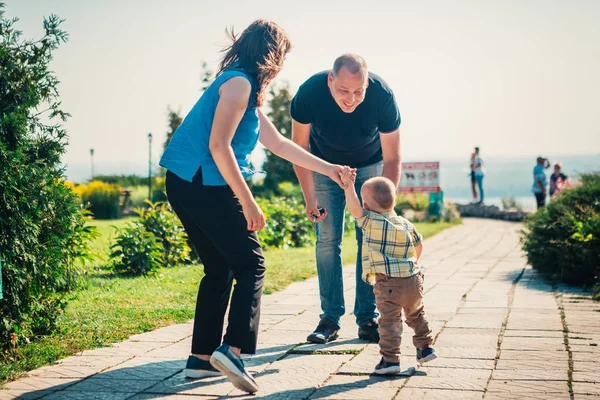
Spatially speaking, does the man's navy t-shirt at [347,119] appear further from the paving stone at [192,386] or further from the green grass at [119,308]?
the green grass at [119,308]

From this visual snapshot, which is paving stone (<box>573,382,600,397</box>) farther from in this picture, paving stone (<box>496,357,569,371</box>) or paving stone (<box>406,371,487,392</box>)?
paving stone (<box>406,371,487,392</box>)

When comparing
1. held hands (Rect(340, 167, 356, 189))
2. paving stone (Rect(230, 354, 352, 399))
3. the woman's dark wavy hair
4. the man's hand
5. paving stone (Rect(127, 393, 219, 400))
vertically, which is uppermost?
the woman's dark wavy hair

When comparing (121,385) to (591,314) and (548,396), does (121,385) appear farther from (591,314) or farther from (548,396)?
(591,314)

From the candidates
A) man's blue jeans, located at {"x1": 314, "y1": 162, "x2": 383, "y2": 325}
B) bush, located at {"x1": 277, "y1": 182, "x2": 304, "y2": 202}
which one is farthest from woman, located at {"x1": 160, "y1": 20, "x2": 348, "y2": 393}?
bush, located at {"x1": 277, "y1": 182, "x2": 304, "y2": 202}

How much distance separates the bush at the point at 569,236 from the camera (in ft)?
24.1

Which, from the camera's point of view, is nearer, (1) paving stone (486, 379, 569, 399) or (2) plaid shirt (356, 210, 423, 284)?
(1) paving stone (486, 379, 569, 399)

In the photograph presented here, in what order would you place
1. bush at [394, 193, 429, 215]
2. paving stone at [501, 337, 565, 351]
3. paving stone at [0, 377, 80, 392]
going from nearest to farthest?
paving stone at [0, 377, 80, 392], paving stone at [501, 337, 565, 351], bush at [394, 193, 429, 215]

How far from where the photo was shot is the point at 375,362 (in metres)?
4.25

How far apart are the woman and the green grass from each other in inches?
49.3

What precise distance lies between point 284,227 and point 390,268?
823 centimetres

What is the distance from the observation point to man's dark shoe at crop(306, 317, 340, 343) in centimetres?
475

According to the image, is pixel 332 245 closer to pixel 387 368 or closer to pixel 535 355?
pixel 387 368

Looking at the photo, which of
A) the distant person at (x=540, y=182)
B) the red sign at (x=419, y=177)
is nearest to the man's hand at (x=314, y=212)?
the red sign at (x=419, y=177)

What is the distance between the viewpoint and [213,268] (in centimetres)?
394
